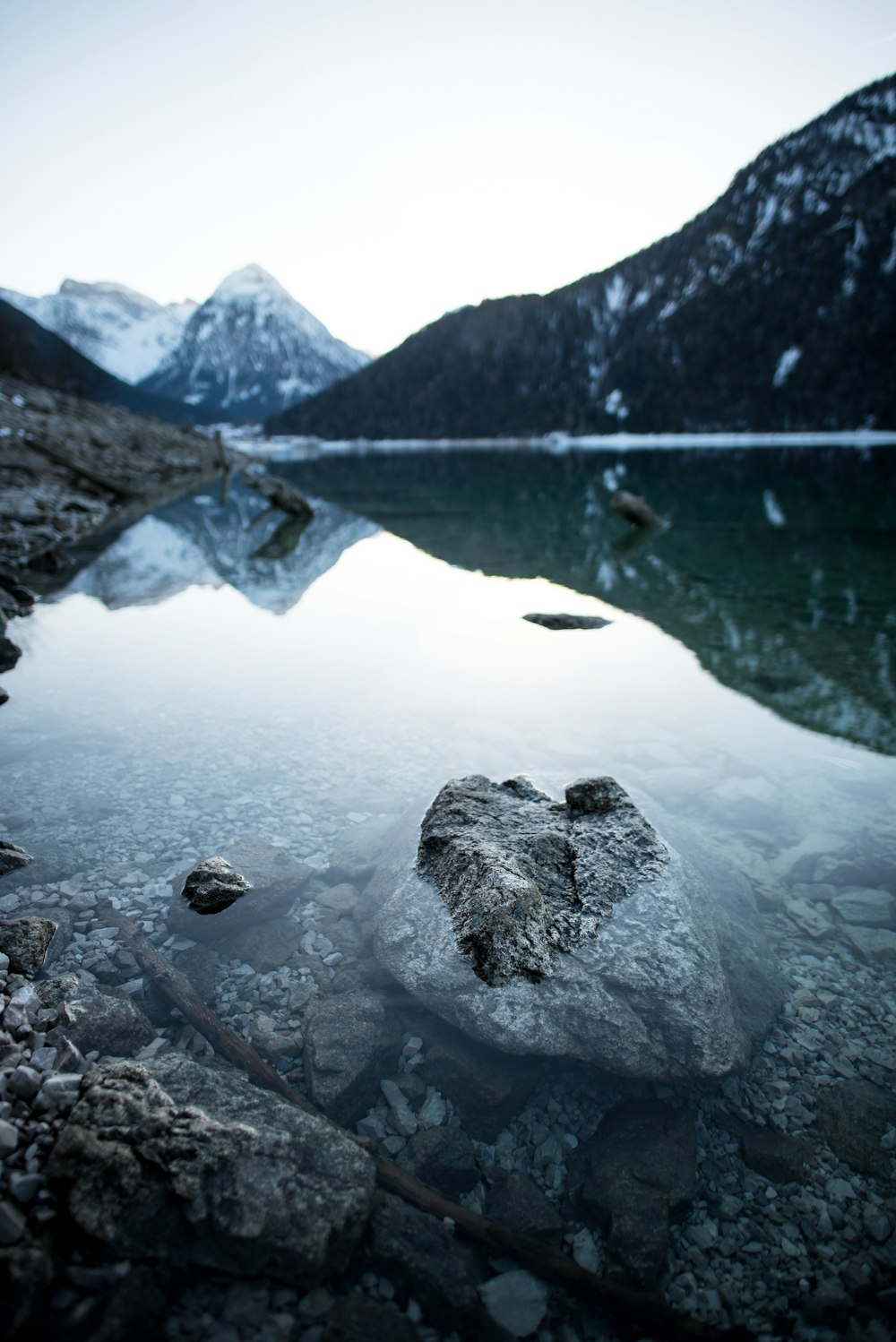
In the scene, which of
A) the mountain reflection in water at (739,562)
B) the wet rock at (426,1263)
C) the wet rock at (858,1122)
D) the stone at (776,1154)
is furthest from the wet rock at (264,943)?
the mountain reflection in water at (739,562)

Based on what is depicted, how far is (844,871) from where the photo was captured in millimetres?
5078

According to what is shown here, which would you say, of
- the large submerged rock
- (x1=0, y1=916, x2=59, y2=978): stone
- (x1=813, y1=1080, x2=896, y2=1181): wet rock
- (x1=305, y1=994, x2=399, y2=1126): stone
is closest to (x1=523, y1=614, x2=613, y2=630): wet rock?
the large submerged rock

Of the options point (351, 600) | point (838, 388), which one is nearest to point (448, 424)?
point (838, 388)

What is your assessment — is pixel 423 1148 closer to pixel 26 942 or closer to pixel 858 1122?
pixel 858 1122

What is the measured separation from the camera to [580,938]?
402 centimetres

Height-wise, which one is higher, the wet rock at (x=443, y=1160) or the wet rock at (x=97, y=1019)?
the wet rock at (x=97, y=1019)

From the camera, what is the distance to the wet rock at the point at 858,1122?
3.09 m

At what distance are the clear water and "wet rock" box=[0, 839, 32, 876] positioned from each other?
12cm

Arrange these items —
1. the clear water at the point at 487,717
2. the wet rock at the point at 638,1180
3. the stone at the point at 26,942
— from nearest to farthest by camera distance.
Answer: the wet rock at the point at 638,1180
the stone at the point at 26,942
the clear water at the point at 487,717

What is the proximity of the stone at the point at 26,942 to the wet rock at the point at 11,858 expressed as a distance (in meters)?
0.91

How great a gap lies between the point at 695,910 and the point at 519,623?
8.24 m

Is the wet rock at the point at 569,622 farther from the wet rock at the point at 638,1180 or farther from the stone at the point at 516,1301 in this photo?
the stone at the point at 516,1301

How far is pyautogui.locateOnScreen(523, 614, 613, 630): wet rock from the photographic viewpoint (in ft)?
38.8

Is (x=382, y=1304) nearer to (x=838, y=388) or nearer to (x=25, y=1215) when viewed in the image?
(x=25, y=1215)
